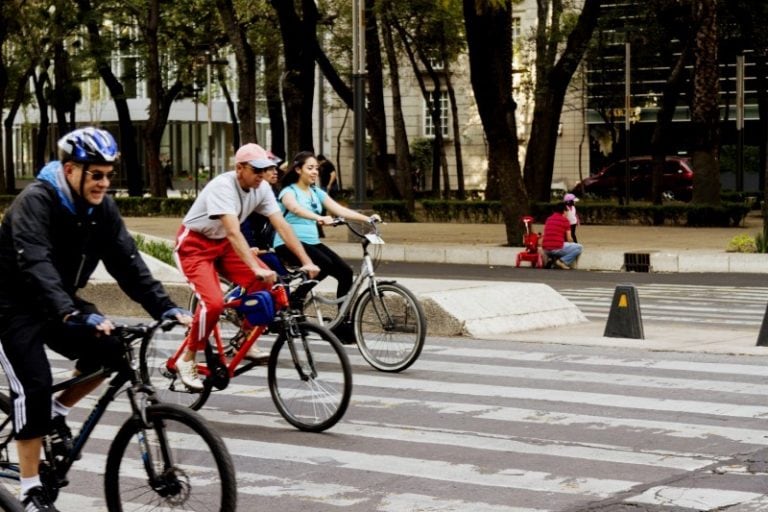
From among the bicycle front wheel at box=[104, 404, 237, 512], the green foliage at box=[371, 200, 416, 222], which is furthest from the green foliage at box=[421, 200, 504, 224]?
the bicycle front wheel at box=[104, 404, 237, 512]

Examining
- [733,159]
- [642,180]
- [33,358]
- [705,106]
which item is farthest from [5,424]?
[733,159]

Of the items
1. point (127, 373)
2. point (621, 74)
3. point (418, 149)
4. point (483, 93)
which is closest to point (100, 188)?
point (127, 373)

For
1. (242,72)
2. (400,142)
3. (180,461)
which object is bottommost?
(180,461)

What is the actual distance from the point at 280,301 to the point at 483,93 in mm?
18037

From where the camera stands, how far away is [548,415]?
978 cm

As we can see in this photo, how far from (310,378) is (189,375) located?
0.83 metres

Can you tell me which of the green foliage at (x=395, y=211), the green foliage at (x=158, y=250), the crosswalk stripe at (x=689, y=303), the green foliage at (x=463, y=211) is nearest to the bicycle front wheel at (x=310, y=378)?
the crosswalk stripe at (x=689, y=303)

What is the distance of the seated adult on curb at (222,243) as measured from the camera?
9648mm

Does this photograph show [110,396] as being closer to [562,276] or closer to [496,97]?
[562,276]

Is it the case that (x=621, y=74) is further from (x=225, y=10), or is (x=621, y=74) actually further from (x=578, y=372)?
(x=578, y=372)

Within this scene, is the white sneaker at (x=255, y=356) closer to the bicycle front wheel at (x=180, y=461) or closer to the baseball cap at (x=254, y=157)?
the baseball cap at (x=254, y=157)

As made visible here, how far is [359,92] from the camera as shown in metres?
29.2

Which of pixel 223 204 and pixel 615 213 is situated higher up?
pixel 223 204

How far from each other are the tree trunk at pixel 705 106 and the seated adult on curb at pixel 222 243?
23568 mm
